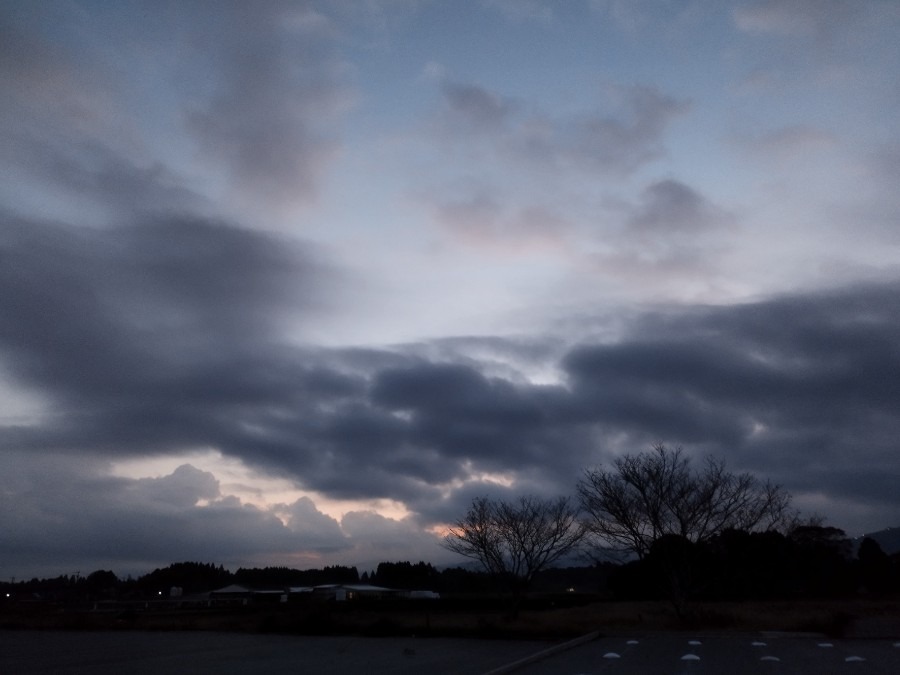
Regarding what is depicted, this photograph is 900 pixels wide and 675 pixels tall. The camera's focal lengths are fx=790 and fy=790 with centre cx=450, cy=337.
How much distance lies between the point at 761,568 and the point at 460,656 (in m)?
37.1

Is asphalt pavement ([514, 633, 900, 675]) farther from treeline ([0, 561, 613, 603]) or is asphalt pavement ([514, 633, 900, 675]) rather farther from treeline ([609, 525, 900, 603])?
treeline ([0, 561, 613, 603])

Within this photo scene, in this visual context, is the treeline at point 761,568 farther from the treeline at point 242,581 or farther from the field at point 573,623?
the treeline at point 242,581

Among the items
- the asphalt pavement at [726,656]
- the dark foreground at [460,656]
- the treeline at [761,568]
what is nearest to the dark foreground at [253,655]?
the dark foreground at [460,656]

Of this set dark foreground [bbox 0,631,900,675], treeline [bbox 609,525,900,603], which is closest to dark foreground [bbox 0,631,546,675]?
dark foreground [bbox 0,631,900,675]

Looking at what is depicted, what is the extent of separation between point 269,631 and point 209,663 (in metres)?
21.2

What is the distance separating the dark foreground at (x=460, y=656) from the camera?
20.4 meters

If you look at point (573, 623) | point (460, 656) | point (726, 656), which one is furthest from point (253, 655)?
point (726, 656)

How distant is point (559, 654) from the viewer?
24.8 metres

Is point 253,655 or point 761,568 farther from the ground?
point 761,568

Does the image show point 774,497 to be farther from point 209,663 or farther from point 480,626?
point 209,663

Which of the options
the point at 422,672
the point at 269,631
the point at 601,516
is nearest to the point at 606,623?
the point at 601,516

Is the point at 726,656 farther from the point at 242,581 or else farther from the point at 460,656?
the point at 242,581

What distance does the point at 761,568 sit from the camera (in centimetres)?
5666

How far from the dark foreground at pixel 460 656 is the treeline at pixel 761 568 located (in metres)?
6.77
